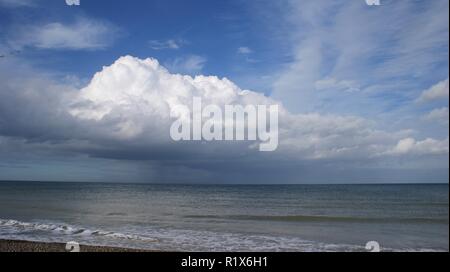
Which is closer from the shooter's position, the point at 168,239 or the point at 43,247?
the point at 43,247

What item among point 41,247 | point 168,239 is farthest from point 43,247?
point 168,239

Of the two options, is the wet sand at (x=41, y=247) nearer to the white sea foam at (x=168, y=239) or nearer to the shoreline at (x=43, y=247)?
the shoreline at (x=43, y=247)

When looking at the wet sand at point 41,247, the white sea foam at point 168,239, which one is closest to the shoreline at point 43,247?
the wet sand at point 41,247

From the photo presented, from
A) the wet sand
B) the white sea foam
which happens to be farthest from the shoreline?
the white sea foam

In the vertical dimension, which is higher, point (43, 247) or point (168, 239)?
point (43, 247)

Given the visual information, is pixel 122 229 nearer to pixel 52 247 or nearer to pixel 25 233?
pixel 25 233

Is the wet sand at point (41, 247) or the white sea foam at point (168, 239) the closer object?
the wet sand at point (41, 247)

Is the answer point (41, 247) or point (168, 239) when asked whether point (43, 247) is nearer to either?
point (41, 247)

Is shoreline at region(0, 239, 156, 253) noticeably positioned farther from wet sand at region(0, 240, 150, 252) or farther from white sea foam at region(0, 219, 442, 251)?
white sea foam at region(0, 219, 442, 251)

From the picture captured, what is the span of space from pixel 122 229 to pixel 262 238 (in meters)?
9.37

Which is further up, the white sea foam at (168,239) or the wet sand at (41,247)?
the wet sand at (41,247)

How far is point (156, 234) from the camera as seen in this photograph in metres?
21.9
